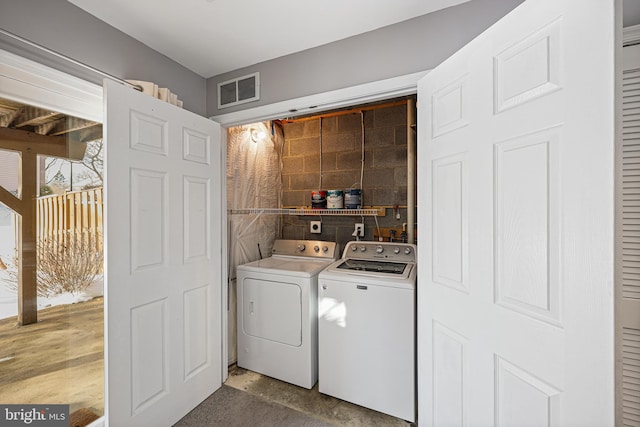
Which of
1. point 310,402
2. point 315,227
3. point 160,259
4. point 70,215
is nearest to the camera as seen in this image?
point 70,215

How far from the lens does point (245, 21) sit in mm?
1506

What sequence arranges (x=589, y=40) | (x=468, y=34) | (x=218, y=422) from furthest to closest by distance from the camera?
(x=218, y=422)
(x=468, y=34)
(x=589, y=40)

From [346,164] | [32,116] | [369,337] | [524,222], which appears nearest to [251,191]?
[346,164]

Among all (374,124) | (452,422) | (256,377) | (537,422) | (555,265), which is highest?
(374,124)

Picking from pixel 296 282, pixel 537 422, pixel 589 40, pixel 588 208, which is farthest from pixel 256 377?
pixel 589 40

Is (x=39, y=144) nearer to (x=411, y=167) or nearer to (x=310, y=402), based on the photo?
(x=310, y=402)

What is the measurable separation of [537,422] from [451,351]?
36cm

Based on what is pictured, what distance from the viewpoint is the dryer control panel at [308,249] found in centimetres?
251

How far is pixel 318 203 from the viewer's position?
2723 millimetres

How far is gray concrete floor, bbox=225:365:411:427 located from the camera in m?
1.74

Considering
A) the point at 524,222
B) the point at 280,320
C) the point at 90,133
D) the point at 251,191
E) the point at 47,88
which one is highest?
the point at 47,88

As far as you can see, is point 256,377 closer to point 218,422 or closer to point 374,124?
point 218,422

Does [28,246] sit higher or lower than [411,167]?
lower

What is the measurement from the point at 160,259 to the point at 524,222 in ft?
5.76
